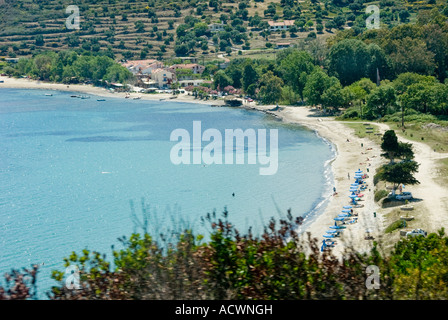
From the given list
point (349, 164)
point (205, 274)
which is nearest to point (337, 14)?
point (349, 164)

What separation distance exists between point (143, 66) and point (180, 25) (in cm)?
2224

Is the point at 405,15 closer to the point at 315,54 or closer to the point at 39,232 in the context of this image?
the point at 315,54

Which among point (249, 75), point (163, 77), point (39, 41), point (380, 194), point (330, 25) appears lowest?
point (380, 194)

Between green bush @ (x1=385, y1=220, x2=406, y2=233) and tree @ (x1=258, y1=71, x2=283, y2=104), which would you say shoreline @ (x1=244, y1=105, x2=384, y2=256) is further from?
tree @ (x1=258, y1=71, x2=283, y2=104)

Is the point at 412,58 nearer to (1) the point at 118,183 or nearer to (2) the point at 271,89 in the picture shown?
(2) the point at 271,89

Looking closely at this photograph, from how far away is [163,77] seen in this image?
111688mm

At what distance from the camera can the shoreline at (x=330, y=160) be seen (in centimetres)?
3008

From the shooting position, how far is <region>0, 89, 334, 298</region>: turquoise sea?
33875 mm

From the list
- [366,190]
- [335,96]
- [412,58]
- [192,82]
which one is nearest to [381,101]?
[335,96]

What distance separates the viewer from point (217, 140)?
2479 inches

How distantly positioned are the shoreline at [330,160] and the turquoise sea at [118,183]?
2.81 feet

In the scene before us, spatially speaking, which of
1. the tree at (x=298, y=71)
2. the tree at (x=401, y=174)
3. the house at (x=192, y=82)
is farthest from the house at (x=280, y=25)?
the tree at (x=401, y=174)

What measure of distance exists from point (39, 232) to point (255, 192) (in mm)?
14823

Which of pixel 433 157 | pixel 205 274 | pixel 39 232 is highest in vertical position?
pixel 205 274
